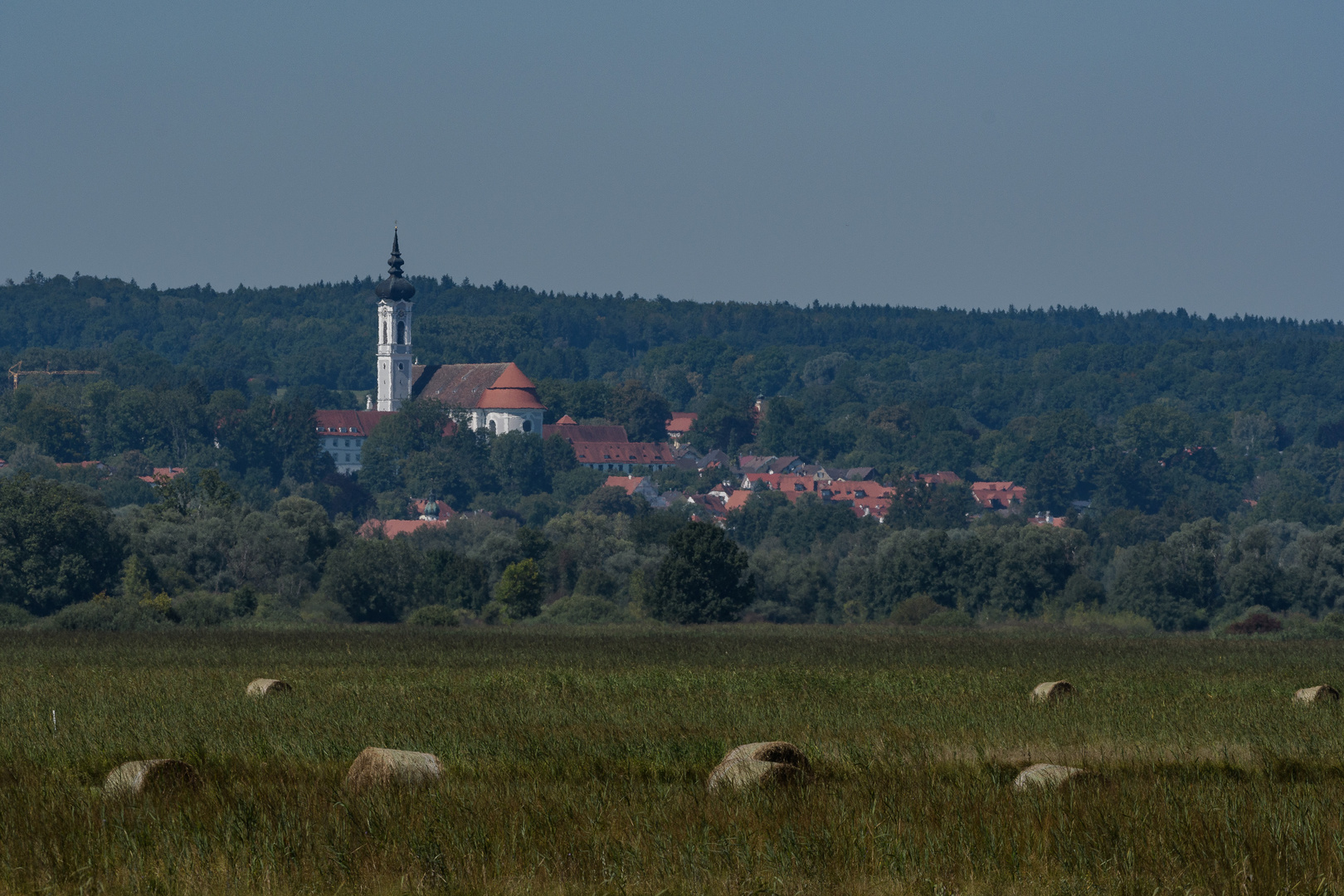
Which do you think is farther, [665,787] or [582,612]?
[582,612]

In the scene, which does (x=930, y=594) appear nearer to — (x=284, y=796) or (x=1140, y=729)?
(x=1140, y=729)

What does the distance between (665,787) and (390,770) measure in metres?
3.38

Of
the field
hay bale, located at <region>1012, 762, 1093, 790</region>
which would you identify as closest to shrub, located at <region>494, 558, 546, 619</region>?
the field

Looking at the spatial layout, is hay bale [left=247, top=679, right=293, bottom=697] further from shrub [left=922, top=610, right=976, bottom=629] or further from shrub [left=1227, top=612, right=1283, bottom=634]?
shrub [left=1227, top=612, right=1283, bottom=634]

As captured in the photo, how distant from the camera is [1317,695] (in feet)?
139

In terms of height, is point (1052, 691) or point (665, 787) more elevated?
point (665, 787)

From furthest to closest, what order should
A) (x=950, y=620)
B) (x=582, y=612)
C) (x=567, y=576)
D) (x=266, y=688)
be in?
(x=567, y=576), (x=950, y=620), (x=582, y=612), (x=266, y=688)

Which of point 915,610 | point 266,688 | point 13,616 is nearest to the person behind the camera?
point 266,688

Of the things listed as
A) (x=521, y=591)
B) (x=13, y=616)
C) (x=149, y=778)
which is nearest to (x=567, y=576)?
(x=521, y=591)

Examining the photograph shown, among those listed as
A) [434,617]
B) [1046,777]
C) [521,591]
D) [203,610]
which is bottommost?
[521,591]

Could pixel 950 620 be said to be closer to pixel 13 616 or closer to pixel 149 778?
pixel 13 616

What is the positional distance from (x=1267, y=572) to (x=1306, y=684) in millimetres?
70443

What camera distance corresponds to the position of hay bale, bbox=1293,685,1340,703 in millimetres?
41625

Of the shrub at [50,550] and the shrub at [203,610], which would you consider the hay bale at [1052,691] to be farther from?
the shrub at [50,550]
